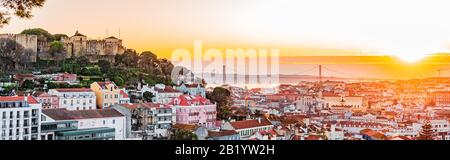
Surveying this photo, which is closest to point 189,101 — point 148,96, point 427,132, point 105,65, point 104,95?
point 148,96

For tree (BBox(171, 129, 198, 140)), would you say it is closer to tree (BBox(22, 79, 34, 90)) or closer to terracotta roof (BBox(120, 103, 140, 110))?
terracotta roof (BBox(120, 103, 140, 110))

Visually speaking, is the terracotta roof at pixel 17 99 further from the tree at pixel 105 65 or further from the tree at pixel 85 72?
the tree at pixel 105 65

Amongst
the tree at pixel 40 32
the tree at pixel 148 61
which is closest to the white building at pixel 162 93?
the tree at pixel 148 61

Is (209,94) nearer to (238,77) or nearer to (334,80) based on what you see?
(238,77)

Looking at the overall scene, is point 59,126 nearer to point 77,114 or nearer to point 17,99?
point 77,114

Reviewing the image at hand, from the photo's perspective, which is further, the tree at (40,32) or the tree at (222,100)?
the tree at (222,100)

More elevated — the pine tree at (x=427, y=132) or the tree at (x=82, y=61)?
the tree at (x=82, y=61)
